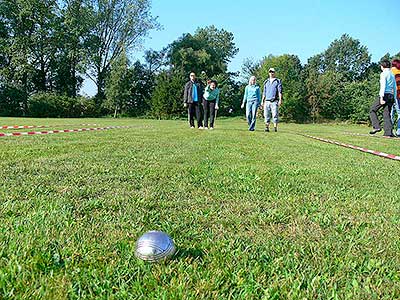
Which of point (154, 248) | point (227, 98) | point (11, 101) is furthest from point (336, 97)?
point (154, 248)

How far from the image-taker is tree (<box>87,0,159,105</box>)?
4438 cm

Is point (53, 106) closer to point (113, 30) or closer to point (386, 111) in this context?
point (113, 30)

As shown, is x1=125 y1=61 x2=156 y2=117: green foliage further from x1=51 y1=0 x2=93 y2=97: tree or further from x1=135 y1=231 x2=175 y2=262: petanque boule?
x1=135 y1=231 x2=175 y2=262: petanque boule

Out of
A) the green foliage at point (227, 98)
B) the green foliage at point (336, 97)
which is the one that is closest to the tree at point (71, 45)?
the green foliage at point (227, 98)

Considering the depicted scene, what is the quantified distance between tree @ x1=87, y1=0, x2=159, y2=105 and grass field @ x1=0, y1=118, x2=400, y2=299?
4250 centimetres

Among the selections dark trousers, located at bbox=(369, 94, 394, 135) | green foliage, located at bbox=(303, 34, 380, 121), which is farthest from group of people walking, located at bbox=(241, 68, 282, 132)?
green foliage, located at bbox=(303, 34, 380, 121)

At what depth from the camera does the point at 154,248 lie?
1.62 metres

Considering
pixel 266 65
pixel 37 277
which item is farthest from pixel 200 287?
pixel 266 65

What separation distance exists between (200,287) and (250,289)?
20 centimetres

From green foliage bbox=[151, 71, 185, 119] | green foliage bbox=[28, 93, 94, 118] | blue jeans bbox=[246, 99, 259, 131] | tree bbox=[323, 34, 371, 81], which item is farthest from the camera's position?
tree bbox=[323, 34, 371, 81]

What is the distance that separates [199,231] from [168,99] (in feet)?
123

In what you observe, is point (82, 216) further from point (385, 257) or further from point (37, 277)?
point (385, 257)

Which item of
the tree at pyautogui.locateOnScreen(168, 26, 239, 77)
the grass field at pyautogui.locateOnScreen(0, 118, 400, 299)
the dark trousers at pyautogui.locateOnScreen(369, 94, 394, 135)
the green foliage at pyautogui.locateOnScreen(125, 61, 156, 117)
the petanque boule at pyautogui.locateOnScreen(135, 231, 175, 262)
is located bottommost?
the grass field at pyautogui.locateOnScreen(0, 118, 400, 299)

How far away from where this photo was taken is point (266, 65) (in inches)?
1955
